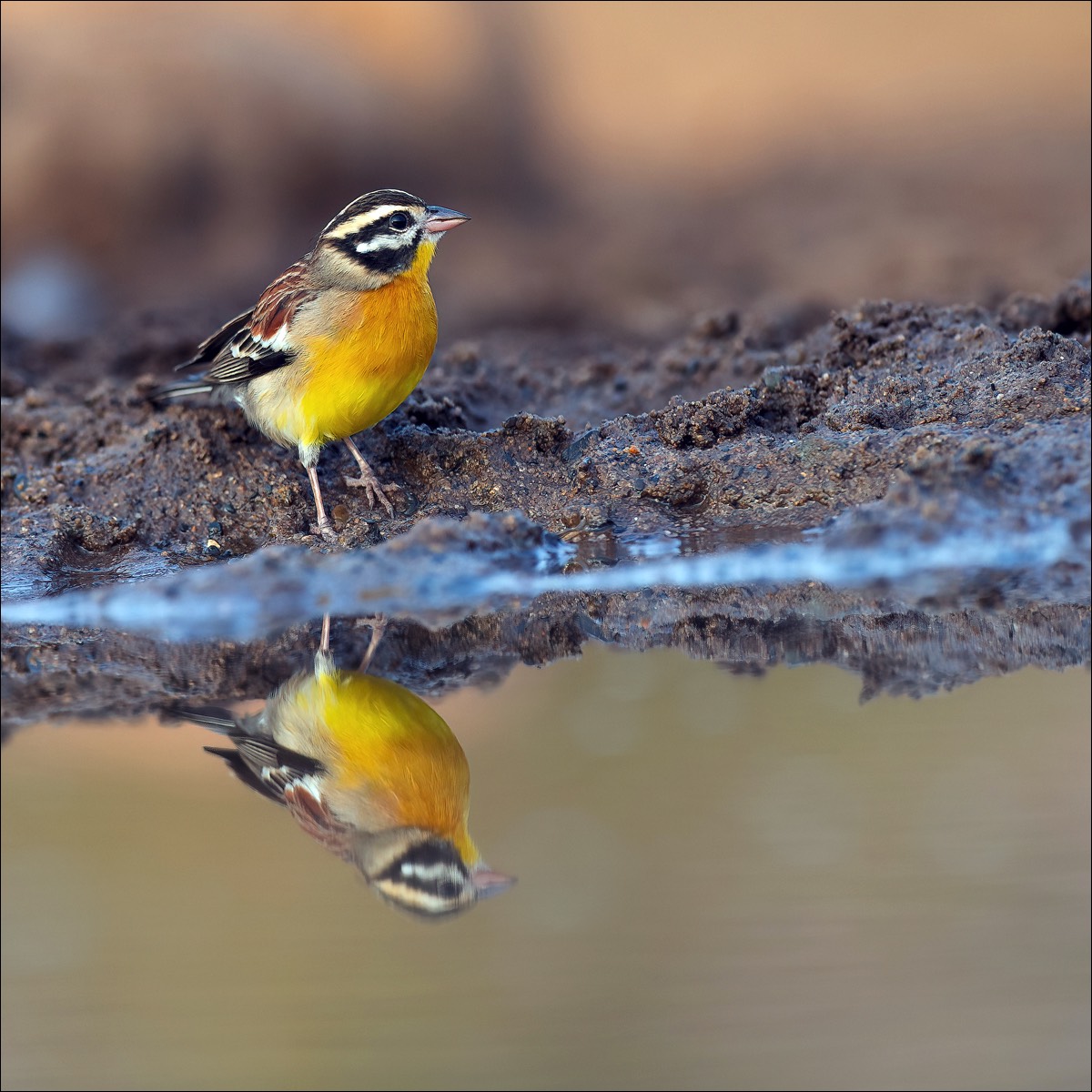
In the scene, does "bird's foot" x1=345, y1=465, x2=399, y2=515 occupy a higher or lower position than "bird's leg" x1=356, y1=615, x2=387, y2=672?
higher

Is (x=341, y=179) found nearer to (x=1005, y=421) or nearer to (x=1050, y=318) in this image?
(x=1050, y=318)

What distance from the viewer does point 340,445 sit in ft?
25.7

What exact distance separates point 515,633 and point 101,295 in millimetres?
9572

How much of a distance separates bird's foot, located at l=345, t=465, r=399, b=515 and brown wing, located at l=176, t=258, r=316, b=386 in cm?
66

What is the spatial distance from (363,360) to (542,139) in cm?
936

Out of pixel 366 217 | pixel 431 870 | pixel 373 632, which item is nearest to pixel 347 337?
pixel 366 217

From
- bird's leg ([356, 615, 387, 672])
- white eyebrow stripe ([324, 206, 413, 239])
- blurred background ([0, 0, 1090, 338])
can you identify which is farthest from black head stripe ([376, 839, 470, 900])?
blurred background ([0, 0, 1090, 338])

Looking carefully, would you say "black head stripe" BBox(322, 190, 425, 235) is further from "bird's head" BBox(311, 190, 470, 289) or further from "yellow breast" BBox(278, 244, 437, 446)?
"yellow breast" BBox(278, 244, 437, 446)

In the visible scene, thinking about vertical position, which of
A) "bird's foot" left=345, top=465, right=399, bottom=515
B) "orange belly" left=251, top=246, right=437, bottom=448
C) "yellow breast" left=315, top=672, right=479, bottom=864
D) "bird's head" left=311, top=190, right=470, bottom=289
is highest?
"bird's head" left=311, top=190, right=470, bottom=289

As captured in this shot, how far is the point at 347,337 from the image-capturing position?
6.96 meters

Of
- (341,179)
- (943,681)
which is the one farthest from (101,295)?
(943,681)

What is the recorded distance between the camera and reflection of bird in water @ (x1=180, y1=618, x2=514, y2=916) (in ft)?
13.8

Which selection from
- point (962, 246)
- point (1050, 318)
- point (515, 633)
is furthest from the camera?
point (962, 246)

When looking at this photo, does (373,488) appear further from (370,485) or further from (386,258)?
(386,258)
